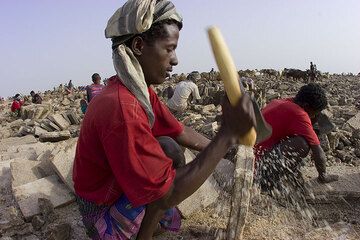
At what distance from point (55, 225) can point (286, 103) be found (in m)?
2.31

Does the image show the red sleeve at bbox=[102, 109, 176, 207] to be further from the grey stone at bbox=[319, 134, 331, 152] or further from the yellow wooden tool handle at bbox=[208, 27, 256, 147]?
the grey stone at bbox=[319, 134, 331, 152]

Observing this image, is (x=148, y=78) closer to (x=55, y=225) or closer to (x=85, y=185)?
(x=85, y=185)

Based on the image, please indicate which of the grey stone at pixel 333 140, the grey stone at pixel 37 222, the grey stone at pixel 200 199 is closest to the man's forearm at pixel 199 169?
the grey stone at pixel 200 199

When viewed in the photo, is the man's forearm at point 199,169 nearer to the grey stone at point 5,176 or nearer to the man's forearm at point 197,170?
the man's forearm at point 197,170

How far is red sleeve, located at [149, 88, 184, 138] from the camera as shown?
2.49 m

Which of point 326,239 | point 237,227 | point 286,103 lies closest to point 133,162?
point 237,227

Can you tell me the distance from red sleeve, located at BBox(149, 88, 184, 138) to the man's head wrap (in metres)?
0.50

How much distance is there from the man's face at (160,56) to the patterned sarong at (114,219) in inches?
27.4

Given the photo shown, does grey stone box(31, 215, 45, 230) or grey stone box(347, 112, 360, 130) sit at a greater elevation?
grey stone box(31, 215, 45, 230)

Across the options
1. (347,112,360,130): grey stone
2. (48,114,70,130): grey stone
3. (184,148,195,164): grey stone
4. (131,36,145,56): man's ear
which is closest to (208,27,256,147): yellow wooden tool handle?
(131,36,145,56): man's ear

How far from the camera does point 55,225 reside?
109 inches

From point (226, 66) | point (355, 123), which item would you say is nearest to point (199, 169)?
point (226, 66)

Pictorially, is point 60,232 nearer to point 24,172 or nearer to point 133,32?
point 24,172

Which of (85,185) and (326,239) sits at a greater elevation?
(85,185)
